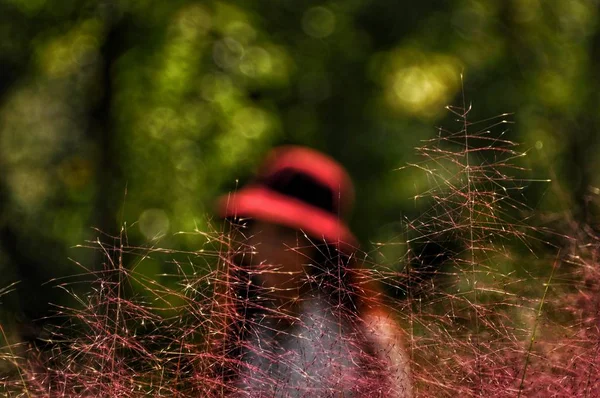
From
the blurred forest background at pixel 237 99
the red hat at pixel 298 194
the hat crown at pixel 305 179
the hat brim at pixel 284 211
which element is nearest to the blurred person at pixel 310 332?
the hat brim at pixel 284 211

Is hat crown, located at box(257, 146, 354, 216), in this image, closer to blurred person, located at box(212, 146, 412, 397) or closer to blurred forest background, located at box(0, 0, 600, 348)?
blurred person, located at box(212, 146, 412, 397)

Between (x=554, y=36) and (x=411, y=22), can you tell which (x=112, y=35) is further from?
(x=554, y=36)

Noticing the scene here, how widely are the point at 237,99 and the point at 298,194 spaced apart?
7.73 metres

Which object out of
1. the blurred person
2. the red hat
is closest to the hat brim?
the red hat

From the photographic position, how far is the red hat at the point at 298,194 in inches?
141

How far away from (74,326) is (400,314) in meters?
0.82

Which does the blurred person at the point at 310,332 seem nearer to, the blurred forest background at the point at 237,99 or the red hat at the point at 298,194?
the red hat at the point at 298,194

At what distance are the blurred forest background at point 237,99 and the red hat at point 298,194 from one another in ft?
22.2

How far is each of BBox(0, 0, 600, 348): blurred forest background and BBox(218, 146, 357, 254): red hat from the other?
676 centimetres

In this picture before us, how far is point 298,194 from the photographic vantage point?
3951 millimetres

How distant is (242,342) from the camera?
242cm

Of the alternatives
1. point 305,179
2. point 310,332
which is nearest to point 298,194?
point 305,179

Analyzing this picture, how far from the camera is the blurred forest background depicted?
11461mm

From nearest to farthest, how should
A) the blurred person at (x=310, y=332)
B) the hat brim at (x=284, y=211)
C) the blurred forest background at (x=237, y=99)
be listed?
the blurred person at (x=310, y=332) < the hat brim at (x=284, y=211) < the blurred forest background at (x=237, y=99)
